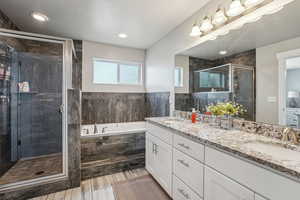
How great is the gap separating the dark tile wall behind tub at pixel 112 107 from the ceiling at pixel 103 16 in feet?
4.24

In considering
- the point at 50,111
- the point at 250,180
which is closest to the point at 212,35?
the point at 250,180

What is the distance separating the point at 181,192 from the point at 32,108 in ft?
9.41

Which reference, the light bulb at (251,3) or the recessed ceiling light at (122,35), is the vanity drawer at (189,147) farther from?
the recessed ceiling light at (122,35)

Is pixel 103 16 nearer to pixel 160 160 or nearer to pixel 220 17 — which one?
pixel 220 17

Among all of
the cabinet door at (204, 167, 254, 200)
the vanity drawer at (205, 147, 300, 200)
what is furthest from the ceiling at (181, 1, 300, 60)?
the cabinet door at (204, 167, 254, 200)

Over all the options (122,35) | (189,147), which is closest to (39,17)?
(122,35)

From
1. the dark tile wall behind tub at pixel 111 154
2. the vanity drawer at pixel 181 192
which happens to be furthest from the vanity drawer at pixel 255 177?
the dark tile wall behind tub at pixel 111 154

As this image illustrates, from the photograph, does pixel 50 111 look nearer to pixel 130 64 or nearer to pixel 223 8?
pixel 130 64

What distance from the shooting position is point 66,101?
189 cm

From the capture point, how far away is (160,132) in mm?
1839

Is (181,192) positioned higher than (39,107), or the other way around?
(39,107)

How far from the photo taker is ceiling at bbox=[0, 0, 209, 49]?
1.79 metres

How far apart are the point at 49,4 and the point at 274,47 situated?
102 inches

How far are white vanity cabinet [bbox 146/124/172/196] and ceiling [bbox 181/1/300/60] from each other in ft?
4.48
